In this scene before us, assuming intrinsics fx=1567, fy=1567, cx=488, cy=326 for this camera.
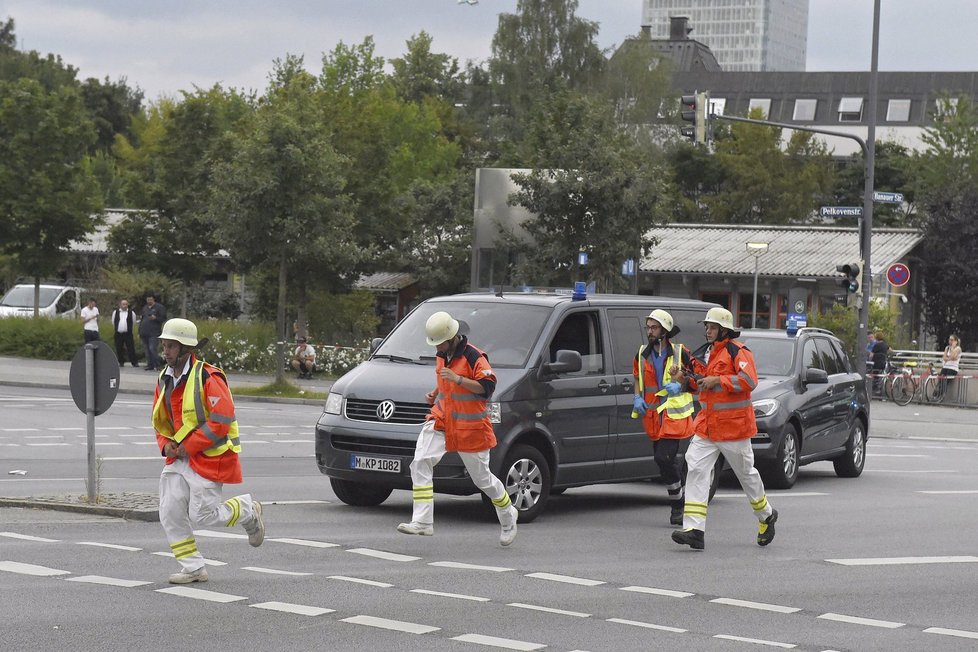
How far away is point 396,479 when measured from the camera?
12.3 metres

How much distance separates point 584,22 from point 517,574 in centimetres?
6593

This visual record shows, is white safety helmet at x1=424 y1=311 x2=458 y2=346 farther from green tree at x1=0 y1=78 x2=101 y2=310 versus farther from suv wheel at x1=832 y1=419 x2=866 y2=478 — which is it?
green tree at x1=0 y1=78 x2=101 y2=310

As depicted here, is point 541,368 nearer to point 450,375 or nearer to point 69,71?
point 450,375

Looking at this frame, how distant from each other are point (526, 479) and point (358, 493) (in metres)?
1.59

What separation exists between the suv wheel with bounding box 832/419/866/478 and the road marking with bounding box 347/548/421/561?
30.4 feet

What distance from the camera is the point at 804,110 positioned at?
100m

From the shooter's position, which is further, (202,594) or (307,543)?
(307,543)

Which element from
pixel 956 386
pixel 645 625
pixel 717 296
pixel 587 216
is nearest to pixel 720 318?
pixel 645 625

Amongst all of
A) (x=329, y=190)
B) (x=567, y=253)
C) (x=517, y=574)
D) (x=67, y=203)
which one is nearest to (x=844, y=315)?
(x=567, y=253)

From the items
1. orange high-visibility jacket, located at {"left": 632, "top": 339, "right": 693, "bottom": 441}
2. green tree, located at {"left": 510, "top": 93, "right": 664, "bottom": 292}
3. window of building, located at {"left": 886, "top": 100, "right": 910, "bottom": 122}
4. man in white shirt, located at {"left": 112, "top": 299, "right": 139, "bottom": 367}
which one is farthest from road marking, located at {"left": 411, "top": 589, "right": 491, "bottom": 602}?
window of building, located at {"left": 886, "top": 100, "right": 910, "bottom": 122}

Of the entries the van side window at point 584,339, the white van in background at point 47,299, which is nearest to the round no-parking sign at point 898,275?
the van side window at point 584,339

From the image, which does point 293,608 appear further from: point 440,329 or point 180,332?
point 440,329

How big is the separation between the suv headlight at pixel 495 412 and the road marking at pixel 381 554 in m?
1.96

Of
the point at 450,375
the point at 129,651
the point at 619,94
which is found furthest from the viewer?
the point at 619,94
